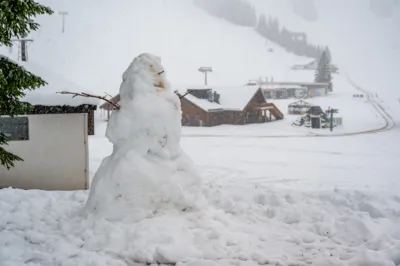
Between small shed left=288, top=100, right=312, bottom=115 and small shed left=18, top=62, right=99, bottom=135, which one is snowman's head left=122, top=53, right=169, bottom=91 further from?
small shed left=288, top=100, right=312, bottom=115

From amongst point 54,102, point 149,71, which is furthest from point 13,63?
point 54,102

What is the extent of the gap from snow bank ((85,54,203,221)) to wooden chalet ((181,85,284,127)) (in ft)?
49.7

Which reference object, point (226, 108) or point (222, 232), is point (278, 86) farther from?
point (222, 232)

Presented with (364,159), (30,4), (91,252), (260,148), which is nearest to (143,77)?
(30,4)

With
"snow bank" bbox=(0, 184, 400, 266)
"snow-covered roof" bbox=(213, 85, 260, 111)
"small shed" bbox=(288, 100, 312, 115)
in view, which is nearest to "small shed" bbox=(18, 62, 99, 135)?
"snow bank" bbox=(0, 184, 400, 266)

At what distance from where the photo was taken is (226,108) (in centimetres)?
2127

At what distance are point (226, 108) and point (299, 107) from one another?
12.9ft

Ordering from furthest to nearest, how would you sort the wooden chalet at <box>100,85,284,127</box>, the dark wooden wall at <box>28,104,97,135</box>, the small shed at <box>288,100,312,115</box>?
1. the wooden chalet at <box>100,85,284,127</box>
2. the small shed at <box>288,100,312,115</box>
3. the dark wooden wall at <box>28,104,97,135</box>

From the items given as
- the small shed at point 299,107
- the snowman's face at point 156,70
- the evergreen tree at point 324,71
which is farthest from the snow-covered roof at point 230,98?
the snowman's face at point 156,70

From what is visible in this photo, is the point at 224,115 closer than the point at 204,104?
No

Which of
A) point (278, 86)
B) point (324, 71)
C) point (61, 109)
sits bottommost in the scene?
point (61, 109)

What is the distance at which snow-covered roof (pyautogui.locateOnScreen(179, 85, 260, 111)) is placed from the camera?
67.9ft

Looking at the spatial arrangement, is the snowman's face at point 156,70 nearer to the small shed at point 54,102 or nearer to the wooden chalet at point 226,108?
the small shed at point 54,102

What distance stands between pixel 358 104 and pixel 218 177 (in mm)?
10191
